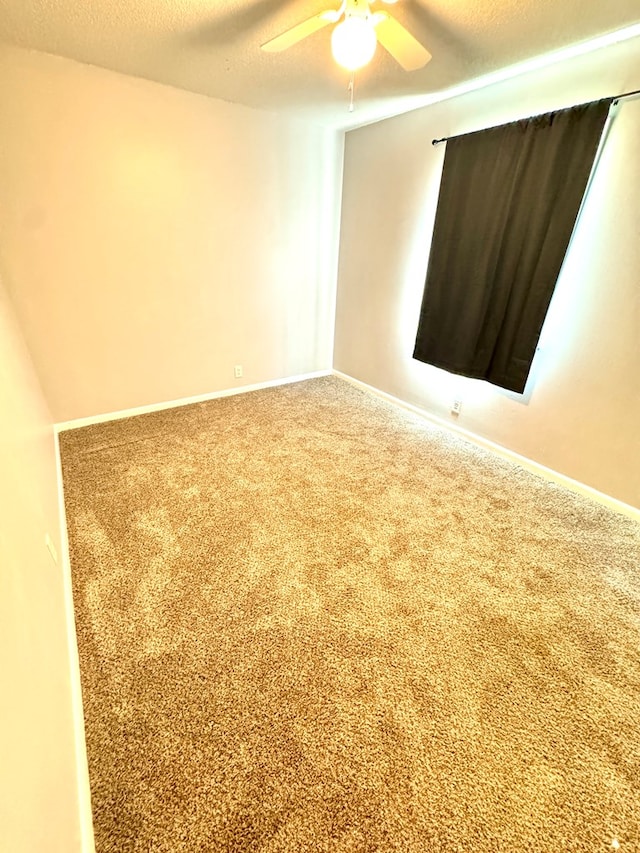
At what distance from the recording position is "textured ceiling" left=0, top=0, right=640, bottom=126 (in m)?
1.56

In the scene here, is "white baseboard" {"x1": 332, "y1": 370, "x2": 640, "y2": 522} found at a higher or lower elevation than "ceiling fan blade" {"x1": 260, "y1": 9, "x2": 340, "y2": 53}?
lower

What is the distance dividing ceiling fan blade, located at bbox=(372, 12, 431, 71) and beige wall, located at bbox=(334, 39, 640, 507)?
1.05m

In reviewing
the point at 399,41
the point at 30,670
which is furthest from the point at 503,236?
the point at 30,670

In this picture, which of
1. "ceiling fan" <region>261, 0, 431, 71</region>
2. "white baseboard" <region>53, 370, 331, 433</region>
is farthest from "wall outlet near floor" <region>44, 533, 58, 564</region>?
"ceiling fan" <region>261, 0, 431, 71</region>

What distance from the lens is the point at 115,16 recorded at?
1671 mm

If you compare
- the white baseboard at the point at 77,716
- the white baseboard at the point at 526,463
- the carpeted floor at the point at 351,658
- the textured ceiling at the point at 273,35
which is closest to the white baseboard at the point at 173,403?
the carpeted floor at the point at 351,658

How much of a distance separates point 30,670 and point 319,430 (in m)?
2.31

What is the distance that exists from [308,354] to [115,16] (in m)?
2.68

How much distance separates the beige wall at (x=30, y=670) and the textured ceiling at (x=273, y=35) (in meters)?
1.65

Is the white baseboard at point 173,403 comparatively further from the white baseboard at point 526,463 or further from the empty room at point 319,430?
the white baseboard at point 526,463

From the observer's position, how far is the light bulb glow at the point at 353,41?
49.9 inches

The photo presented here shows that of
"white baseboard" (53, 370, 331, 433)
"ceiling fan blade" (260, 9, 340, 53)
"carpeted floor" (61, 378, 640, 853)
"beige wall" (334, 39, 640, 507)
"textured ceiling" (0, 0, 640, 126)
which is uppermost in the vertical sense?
"textured ceiling" (0, 0, 640, 126)

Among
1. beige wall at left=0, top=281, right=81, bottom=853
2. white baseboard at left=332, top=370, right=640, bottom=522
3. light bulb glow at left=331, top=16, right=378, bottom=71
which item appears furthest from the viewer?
white baseboard at left=332, top=370, right=640, bottom=522

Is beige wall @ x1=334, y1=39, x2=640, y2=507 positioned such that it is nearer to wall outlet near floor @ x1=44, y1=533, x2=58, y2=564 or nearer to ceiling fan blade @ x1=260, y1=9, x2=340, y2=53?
ceiling fan blade @ x1=260, y1=9, x2=340, y2=53
